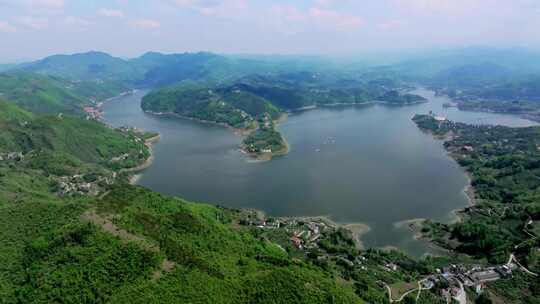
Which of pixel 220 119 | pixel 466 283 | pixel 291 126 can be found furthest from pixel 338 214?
pixel 220 119

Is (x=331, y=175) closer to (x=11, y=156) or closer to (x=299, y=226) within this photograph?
(x=299, y=226)

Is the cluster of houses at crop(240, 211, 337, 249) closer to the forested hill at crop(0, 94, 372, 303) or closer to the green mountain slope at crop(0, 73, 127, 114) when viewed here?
the forested hill at crop(0, 94, 372, 303)

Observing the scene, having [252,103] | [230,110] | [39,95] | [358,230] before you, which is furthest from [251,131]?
[39,95]

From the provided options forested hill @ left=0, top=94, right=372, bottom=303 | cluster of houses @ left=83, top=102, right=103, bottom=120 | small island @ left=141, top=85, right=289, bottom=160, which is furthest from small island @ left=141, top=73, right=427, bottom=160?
forested hill @ left=0, top=94, right=372, bottom=303

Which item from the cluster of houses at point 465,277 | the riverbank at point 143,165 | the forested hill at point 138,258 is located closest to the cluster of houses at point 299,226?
the forested hill at point 138,258

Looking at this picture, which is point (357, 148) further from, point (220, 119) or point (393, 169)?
point (220, 119)

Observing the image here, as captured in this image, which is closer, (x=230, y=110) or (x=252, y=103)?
(x=230, y=110)

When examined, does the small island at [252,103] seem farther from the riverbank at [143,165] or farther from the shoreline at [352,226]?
the shoreline at [352,226]

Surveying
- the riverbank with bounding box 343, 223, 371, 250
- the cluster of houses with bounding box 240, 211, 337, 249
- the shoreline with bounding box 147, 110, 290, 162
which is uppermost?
the shoreline with bounding box 147, 110, 290, 162
